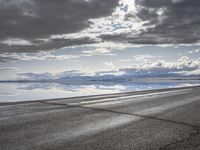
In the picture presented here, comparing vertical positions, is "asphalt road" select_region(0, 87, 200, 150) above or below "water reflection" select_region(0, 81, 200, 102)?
below

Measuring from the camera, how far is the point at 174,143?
21.7 feet

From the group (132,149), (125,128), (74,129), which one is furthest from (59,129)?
(132,149)

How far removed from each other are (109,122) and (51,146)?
3.38 m

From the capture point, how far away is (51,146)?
6.07 metres

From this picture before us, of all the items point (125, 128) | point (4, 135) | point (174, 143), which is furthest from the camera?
point (125, 128)

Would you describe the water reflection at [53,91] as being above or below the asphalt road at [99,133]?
above

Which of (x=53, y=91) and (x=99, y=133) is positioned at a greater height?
(x=53, y=91)

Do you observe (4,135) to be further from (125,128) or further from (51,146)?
(125,128)

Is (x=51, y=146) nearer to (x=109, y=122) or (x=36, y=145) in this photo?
(x=36, y=145)

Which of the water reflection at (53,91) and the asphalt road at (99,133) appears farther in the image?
the water reflection at (53,91)

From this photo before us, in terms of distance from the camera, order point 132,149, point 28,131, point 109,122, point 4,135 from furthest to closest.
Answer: point 109,122
point 28,131
point 4,135
point 132,149

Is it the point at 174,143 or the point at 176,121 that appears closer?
the point at 174,143

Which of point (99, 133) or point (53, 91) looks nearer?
point (99, 133)

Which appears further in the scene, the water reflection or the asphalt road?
the water reflection
